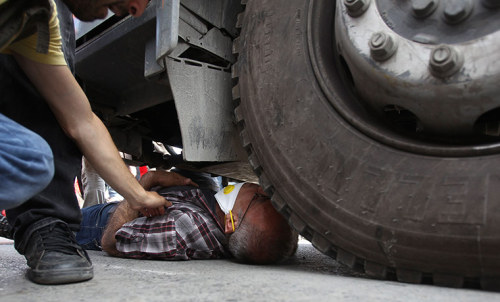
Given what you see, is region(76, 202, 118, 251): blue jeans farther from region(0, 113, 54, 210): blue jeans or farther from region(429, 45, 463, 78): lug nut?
region(429, 45, 463, 78): lug nut

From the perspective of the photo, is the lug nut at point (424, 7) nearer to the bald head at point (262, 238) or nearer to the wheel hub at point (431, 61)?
the wheel hub at point (431, 61)

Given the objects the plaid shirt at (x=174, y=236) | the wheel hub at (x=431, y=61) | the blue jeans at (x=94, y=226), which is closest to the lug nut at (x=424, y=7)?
the wheel hub at (x=431, y=61)

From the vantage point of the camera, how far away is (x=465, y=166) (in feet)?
3.17

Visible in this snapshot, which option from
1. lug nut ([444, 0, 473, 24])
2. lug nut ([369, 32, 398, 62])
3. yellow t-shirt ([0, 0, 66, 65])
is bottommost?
yellow t-shirt ([0, 0, 66, 65])

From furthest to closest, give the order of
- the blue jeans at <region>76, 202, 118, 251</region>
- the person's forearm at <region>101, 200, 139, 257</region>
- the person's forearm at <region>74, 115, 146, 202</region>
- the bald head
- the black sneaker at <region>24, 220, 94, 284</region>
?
the blue jeans at <region>76, 202, 118, 251</region> < the person's forearm at <region>101, 200, 139, 257</region> < the bald head < the person's forearm at <region>74, 115, 146, 202</region> < the black sneaker at <region>24, 220, 94, 284</region>

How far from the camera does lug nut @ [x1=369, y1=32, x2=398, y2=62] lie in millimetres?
1013

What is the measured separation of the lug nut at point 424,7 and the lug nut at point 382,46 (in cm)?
8

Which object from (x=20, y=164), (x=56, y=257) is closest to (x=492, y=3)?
(x=20, y=164)

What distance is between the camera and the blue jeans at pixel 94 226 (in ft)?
7.11

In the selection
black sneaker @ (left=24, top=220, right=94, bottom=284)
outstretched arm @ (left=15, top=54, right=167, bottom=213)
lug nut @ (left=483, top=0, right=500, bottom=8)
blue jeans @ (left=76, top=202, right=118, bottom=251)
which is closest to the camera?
lug nut @ (left=483, top=0, right=500, bottom=8)

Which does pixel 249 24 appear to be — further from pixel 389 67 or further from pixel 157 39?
pixel 389 67

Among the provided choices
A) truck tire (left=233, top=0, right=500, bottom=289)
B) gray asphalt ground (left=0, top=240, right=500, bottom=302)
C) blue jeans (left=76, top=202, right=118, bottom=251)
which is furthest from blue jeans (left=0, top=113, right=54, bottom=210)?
blue jeans (left=76, top=202, right=118, bottom=251)

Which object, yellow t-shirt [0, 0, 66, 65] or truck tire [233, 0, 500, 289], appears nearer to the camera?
truck tire [233, 0, 500, 289]

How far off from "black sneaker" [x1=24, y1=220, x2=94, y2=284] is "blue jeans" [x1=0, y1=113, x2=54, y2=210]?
0.98 feet
